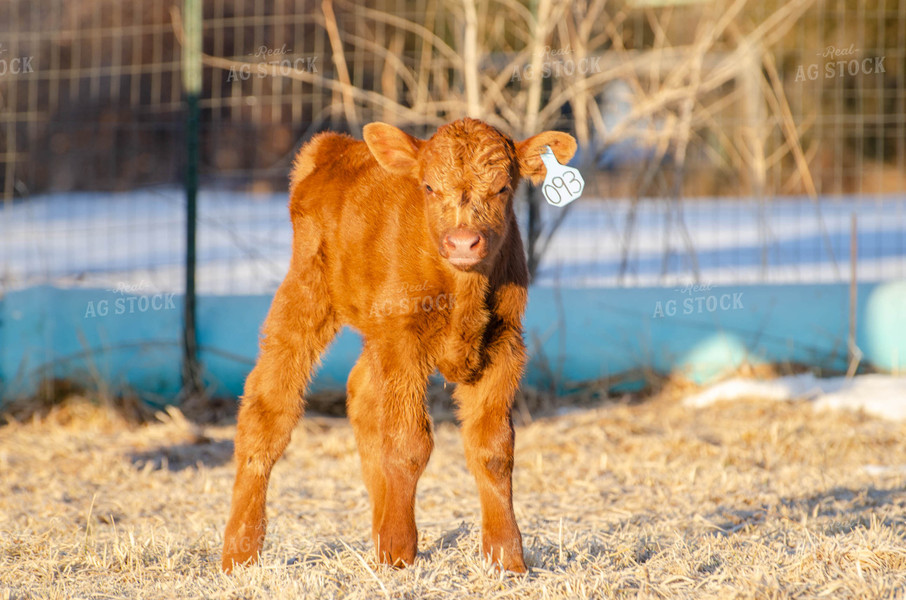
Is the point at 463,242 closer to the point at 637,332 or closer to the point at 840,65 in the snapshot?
the point at 637,332

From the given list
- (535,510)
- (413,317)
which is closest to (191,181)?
(535,510)

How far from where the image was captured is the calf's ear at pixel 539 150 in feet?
11.8

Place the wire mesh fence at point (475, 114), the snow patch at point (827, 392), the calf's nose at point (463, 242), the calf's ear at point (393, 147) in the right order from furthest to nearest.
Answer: the wire mesh fence at point (475, 114), the snow patch at point (827, 392), the calf's ear at point (393, 147), the calf's nose at point (463, 242)

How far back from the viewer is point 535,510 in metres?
4.65

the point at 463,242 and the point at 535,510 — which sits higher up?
the point at 463,242

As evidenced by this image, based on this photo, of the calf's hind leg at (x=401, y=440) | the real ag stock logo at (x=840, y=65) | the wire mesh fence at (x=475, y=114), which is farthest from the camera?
the real ag stock logo at (x=840, y=65)

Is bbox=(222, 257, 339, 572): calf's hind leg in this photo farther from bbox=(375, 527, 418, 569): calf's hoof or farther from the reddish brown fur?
bbox=(375, 527, 418, 569): calf's hoof

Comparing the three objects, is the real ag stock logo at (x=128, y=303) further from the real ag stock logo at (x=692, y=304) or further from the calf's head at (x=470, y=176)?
the calf's head at (x=470, y=176)

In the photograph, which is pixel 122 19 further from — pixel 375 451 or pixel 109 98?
pixel 375 451

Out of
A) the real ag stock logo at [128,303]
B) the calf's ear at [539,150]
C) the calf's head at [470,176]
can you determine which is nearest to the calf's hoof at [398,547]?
the calf's head at [470,176]

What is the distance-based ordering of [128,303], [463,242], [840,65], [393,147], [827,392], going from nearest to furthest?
[463,242] < [393,147] < [827,392] < [128,303] < [840,65]

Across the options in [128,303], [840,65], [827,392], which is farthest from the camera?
[840,65]

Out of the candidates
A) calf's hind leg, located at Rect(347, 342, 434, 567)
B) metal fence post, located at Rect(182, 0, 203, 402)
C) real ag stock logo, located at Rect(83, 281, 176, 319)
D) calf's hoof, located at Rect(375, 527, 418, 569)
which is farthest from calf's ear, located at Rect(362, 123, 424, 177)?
real ag stock logo, located at Rect(83, 281, 176, 319)

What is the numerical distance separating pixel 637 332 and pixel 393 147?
4.36 metres
